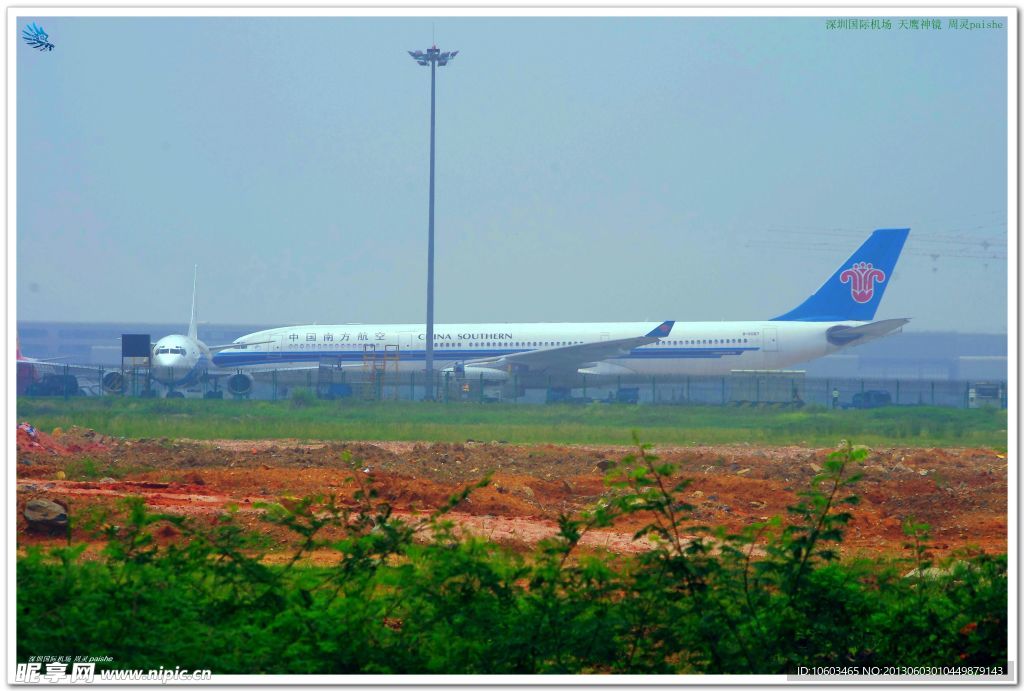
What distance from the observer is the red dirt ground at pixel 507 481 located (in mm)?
10266

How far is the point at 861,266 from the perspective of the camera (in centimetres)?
3388

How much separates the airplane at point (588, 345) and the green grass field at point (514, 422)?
29.2 feet

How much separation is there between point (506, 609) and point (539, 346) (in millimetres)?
27904

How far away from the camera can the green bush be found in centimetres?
545

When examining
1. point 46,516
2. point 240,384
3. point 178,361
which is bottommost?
point 46,516

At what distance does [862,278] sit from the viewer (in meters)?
34.2

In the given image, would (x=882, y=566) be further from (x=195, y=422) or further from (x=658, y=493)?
(x=195, y=422)

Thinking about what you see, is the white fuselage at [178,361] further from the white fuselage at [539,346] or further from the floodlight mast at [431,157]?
the floodlight mast at [431,157]

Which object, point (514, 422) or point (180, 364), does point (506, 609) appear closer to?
point (514, 422)

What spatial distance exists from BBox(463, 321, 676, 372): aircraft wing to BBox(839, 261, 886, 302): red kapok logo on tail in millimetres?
6298

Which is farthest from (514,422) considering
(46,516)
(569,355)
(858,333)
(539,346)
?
(858,333)

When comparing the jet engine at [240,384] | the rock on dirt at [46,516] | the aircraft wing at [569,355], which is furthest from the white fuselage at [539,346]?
the rock on dirt at [46,516]

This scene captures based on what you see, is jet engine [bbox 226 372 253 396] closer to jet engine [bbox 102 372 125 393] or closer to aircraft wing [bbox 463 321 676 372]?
jet engine [bbox 102 372 125 393]

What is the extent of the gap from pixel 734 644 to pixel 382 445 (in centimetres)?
1234
